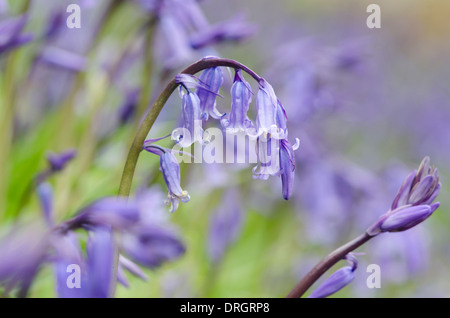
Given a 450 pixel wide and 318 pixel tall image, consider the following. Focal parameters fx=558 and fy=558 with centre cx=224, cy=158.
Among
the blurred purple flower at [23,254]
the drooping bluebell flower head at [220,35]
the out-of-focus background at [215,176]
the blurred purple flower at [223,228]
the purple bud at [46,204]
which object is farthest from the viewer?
the blurred purple flower at [223,228]

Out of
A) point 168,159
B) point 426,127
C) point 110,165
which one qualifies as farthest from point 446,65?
point 168,159

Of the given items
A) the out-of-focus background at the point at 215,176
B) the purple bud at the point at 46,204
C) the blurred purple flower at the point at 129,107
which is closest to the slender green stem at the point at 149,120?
the purple bud at the point at 46,204

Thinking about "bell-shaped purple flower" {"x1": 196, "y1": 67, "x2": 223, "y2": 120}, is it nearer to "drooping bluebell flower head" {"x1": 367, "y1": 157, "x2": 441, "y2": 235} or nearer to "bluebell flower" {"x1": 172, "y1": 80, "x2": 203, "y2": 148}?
"bluebell flower" {"x1": 172, "y1": 80, "x2": 203, "y2": 148}

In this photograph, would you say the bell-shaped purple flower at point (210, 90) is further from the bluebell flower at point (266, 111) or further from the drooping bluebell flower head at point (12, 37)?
the drooping bluebell flower head at point (12, 37)

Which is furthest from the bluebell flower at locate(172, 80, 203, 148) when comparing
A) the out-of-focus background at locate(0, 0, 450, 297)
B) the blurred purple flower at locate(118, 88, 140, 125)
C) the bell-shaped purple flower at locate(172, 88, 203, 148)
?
the blurred purple flower at locate(118, 88, 140, 125)

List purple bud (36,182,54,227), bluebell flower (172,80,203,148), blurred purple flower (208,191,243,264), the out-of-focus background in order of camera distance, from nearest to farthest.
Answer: bluebell flower (172,80,203,148) < purple bud (36,182,54,227) < the out-of-focus background < blurred purple flower (208,191,243,264)

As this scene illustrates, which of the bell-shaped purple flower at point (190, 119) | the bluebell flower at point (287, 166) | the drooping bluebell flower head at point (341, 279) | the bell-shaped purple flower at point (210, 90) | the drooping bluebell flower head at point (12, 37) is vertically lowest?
the drooping bluebell flower head at point (341, 279)

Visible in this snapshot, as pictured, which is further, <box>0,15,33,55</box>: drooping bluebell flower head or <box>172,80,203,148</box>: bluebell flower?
<box>0,15,33,55</box>: drooping bluebell flower head
